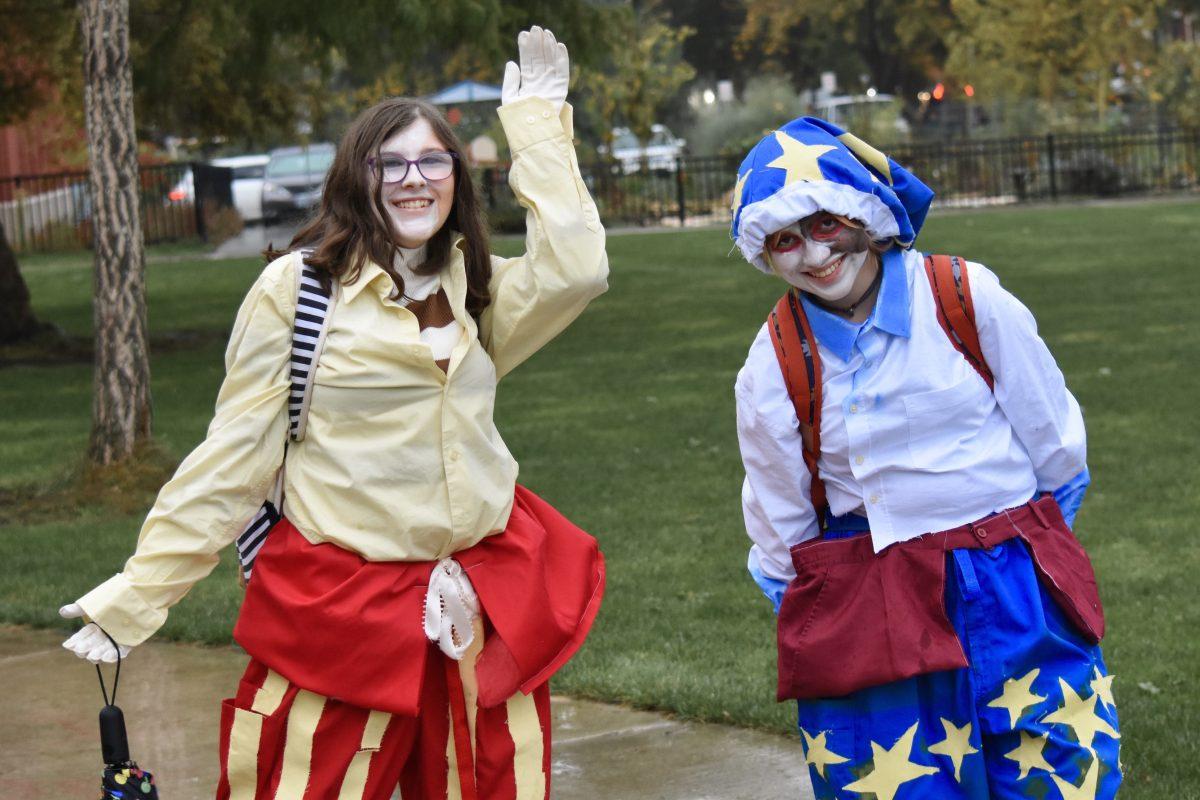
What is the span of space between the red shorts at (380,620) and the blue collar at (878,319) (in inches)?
26.7

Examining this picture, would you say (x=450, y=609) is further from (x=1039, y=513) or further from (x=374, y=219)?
(x=1039, y=513)

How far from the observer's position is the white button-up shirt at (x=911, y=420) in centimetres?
309

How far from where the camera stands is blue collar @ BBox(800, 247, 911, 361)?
122 inches

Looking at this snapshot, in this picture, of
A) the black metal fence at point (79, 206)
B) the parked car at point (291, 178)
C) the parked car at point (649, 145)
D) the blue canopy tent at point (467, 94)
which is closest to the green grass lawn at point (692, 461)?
the black metal fence at point (79, 206)

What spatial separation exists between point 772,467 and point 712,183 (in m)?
25.9

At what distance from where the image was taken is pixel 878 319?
10.2 ft

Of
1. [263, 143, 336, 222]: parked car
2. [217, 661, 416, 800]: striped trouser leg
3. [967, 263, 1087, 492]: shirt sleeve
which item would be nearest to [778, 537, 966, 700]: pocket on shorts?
[967, 263, 1087, 492]: shirt sleeve

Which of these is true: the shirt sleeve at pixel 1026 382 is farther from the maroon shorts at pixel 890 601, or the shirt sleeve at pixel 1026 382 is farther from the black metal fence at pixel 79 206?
the black metal fence at pixel 79 206

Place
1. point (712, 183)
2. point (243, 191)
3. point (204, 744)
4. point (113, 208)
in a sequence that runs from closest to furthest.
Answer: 1. point (204, 744)
2. point (113, 208)
3. point (712, 183)
4. point (243, 191)

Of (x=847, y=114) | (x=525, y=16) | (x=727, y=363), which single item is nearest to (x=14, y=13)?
(x=525, y=16)

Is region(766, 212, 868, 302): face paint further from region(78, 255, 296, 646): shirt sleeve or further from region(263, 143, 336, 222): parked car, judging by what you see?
region(263, 143, 336, 222): parked car

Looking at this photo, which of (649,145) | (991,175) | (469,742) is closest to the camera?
(469,742)

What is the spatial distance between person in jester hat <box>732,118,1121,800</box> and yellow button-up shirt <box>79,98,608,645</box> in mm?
530

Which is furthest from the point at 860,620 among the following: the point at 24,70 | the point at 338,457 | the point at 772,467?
the point at 24,70
